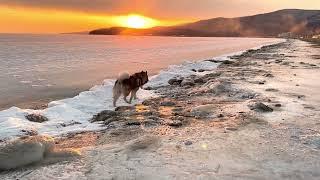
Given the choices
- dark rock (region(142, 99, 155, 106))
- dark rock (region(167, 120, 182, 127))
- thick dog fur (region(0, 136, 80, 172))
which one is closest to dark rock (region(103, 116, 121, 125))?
dark rock (region(167, 120, 182, 127))

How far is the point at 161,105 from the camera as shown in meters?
15.8

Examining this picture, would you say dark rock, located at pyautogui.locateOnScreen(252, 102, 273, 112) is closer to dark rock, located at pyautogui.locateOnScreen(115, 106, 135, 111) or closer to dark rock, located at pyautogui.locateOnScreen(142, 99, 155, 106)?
dark rock, located at pyautogui.locateOnScreen(115, 106, 135, 111)

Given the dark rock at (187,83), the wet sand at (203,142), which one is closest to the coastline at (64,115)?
the wet sand at (203,142)

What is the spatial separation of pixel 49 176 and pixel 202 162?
282 centimetres

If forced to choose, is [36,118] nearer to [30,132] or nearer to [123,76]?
[30,132]

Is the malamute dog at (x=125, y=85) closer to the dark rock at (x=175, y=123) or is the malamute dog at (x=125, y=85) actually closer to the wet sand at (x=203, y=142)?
the wet sand at (x=203, y=142)

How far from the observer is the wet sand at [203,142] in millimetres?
7676

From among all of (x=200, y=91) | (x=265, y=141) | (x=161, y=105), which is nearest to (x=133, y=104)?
(x=161, y=105)

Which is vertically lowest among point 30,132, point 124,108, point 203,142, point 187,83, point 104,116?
point 187,83

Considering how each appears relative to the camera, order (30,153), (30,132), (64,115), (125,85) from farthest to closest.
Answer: (125,85)
(64,115)
(30,132)
(30,153)

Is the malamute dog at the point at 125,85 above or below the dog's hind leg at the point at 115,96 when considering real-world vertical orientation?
above

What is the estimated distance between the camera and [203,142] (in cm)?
945

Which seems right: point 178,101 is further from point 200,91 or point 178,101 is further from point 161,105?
point 200,91

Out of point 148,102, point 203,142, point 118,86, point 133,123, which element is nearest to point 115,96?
point 118,86
